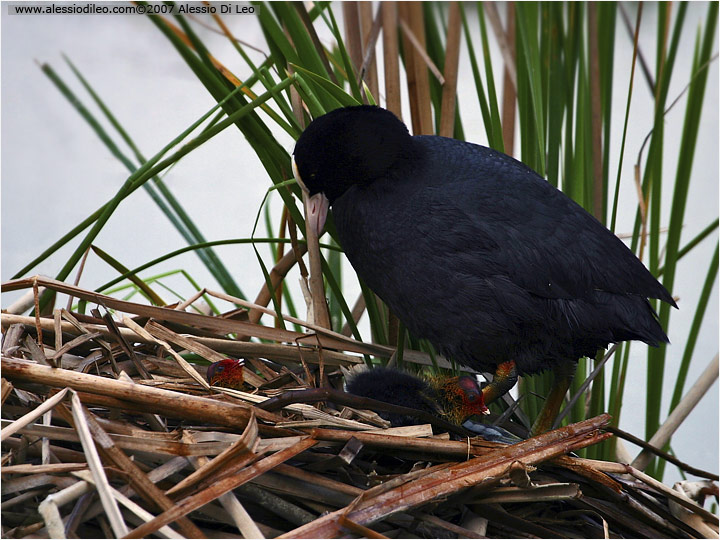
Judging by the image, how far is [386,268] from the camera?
79cm

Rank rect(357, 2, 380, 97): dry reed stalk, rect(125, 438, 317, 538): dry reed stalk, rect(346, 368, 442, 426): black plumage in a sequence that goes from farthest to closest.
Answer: rect(357, 2, 380, 97): dry reed stalk < rect(346, 368, 442, 426): black plumage < rect(125, 438, 317, 538): dry reed stalk

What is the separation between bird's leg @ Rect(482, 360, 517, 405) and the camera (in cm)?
81

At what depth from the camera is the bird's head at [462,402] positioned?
0.77 metres

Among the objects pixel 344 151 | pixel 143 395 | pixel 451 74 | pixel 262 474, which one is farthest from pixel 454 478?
pixel 451 74

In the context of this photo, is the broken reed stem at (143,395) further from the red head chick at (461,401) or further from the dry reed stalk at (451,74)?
the dry reed stalk at (451,74)

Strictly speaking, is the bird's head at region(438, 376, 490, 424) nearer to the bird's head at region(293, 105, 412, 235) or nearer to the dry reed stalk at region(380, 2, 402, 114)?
the bird's head at region(293, 105, 412, 235)

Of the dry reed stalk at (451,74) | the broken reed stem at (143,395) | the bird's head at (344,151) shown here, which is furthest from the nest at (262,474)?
the dry reed stalk at (451,74)

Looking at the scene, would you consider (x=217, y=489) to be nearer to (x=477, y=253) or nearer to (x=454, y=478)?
(x=454, y=478)

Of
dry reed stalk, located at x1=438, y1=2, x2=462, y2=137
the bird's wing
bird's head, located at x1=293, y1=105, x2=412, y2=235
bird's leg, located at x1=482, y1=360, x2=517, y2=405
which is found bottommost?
bird's leg, located at x1=482, y1=360, x2=517, y2=405

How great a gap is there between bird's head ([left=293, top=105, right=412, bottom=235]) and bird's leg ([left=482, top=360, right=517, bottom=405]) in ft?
0.88

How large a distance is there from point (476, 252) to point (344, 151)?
0.63 feet

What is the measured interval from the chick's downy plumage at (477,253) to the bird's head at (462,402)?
1.6 inches

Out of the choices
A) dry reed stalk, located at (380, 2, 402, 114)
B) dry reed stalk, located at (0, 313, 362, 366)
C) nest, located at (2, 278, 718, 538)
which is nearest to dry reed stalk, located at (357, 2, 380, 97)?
dry reed stalk, located at (380, 2, 402, 114)

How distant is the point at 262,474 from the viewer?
22.4 inches
